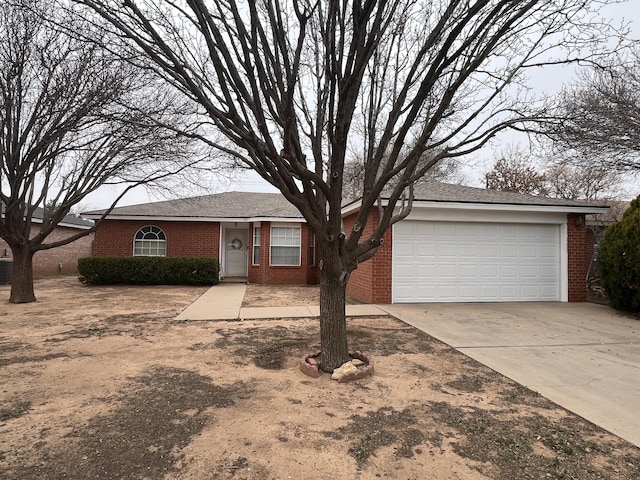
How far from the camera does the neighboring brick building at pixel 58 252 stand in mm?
16380

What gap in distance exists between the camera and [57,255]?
59.3ft

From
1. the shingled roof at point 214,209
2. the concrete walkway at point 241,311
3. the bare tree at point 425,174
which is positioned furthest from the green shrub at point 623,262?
the shingled roof at point 214,209

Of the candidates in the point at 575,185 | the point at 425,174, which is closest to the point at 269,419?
the point at 425,174

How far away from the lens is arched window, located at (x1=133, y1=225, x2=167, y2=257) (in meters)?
15.4

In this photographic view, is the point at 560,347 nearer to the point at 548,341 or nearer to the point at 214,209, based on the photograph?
the point at 548,341

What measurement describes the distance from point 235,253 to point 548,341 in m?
13.2

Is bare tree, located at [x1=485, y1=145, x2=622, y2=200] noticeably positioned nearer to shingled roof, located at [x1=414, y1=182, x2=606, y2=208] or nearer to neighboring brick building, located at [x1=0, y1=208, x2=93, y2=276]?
shingled roof, located at [x1=414, y1=182, x2=606, y2=208]

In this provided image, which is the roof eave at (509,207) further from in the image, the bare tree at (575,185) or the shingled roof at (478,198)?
the bare tree at (575,185)

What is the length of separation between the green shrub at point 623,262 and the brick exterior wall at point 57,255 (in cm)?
2092

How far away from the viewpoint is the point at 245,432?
292 cm

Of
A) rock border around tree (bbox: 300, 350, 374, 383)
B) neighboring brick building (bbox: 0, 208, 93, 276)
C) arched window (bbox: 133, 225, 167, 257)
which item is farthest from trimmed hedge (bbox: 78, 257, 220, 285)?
rock border around tree (bbox: 300, 350, 374, 383)

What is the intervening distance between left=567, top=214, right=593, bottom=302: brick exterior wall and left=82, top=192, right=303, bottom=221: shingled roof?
8.81 m

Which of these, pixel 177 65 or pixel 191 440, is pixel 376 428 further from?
pixel 177 65

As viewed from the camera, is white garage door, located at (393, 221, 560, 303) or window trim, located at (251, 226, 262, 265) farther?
window trim, located at (251, 226, 262, 265)
